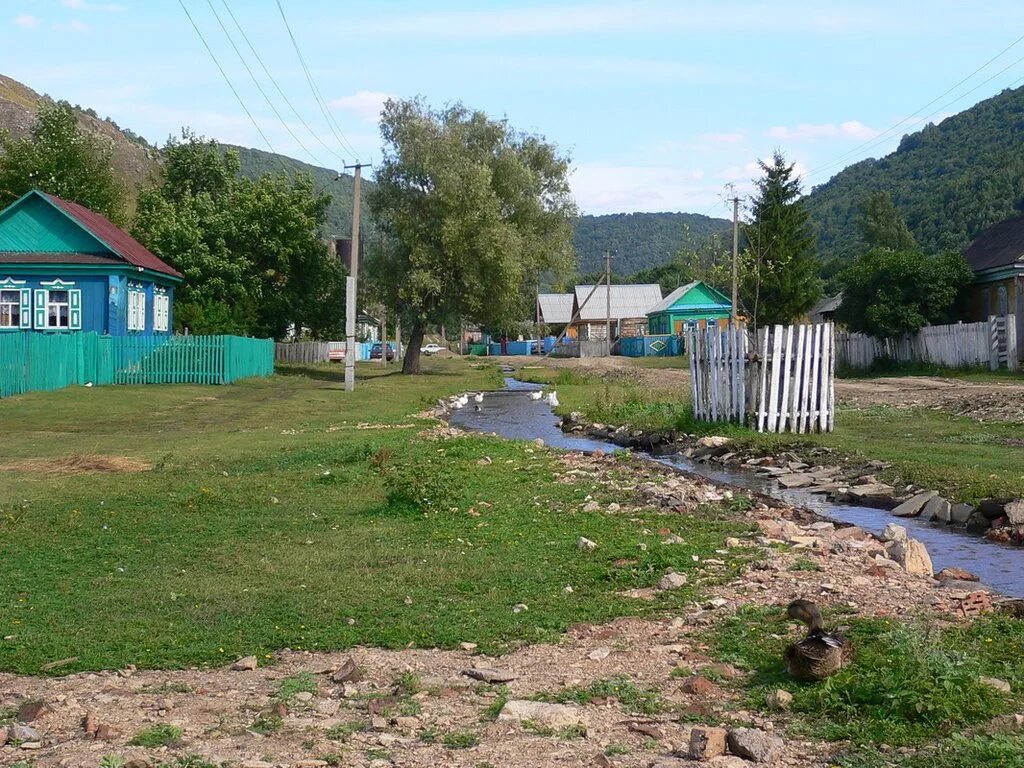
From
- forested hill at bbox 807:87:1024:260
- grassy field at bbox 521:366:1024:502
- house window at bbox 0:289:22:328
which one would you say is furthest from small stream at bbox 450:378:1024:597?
forested hill at bbox 807:87:1024:260

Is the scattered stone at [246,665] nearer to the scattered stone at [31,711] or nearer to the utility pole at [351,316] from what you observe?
the scattered stone at [31,711]

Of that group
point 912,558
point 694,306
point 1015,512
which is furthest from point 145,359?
point 694,306

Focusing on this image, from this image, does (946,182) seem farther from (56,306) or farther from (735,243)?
(56,306)

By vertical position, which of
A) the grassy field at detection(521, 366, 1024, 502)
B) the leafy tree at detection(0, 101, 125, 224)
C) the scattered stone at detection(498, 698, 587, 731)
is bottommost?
the scattered stone at detection(498, 698, 587, 731)

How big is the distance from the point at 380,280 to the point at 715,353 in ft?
106

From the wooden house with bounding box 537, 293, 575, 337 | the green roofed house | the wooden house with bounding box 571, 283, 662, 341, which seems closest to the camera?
the green roofed house

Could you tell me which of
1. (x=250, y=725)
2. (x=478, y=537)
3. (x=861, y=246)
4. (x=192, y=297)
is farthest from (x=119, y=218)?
(x=861, y=246)

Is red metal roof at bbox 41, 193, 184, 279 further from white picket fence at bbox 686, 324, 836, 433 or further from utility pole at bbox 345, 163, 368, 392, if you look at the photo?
white picket fence at bbox 686, 324, 836, 433

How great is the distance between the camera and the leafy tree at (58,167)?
191 feet

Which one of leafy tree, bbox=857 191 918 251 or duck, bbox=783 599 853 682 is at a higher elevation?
leafy tree, bbox=857 191 918 251

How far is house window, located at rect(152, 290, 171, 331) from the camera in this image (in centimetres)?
4597

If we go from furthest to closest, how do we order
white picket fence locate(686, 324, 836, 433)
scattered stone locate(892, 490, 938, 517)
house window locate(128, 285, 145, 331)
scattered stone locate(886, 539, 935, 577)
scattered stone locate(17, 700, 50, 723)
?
house window locate(128, 285, 145, 331)
white picket fence locate(686, 324, 836, 433)
scattered stone locate(892, 490, 938, 517)
scattered stone locate(886, 539, 935, 577)
scattered stone locate(17, 700, 50, 723)

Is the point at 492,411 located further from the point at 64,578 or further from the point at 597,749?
the point at 597,749

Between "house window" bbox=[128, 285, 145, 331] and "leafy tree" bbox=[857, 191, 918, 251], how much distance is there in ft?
210
